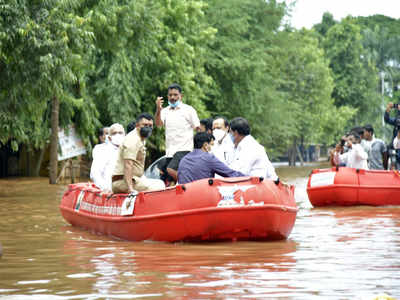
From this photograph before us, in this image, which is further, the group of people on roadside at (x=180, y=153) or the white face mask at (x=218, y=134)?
the white face mask at (x=218, y=134)

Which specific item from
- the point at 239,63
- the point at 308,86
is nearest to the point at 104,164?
the point at 239,63

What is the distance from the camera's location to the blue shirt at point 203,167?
11.7 meters

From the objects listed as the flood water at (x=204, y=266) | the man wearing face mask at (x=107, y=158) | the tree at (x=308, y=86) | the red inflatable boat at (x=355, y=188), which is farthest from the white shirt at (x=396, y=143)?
the tree at (x=308, y=86)

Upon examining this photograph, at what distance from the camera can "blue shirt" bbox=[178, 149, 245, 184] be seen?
462 inches

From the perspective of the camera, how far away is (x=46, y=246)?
37.9 feet

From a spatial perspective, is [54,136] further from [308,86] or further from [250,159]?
[308,86]

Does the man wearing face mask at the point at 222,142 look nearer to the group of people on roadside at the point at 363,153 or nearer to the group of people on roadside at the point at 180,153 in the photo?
the group of people on roadside at the point at 180,153

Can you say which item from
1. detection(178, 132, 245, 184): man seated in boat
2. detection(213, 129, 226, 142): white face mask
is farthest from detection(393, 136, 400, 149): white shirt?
detection(178, 132, 245, 184): man seated in boat

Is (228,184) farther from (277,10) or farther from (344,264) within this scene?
(277,10)

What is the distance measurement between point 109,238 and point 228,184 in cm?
Result: 236

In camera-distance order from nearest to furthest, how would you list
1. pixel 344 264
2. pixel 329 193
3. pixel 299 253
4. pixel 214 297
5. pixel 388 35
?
1. pixel 214 297
2. pixel 344 264
3. pixel 299 253
4. pixel 329 193
5. pixel 388 35

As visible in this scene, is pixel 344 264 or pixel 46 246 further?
pixel 46 246

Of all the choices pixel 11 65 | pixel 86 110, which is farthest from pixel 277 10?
pixel 11 65

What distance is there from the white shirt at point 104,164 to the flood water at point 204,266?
94cm
